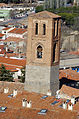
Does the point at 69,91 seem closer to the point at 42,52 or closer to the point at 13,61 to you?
the point at 42,52

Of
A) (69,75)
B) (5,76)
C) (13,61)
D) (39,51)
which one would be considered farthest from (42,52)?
(13,61)

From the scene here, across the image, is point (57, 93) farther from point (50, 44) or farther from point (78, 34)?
point (78, 34)

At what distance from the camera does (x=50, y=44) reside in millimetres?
42438

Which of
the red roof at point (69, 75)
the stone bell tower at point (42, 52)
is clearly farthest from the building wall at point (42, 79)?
the red roof at point (69, 75)

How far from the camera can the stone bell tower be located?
42250 millimetres

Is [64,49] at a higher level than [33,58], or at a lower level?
lower

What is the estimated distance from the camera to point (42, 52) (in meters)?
42.7

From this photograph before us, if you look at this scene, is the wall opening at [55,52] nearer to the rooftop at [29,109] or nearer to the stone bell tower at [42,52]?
the stone bell tower at [42,52]

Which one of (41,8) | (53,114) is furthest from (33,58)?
(41,8)

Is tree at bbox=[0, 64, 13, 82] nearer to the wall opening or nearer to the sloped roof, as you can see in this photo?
the sloped roof

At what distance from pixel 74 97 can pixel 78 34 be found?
70258mm

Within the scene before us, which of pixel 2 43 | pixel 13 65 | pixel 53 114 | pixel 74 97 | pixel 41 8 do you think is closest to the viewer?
pixel 53 114

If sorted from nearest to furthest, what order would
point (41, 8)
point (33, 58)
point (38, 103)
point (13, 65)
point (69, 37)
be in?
point (38, 103) < point (33, 58) < point (13, 65) < point (69, 37) < point (41, 8)

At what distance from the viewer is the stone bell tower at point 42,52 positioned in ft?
139
